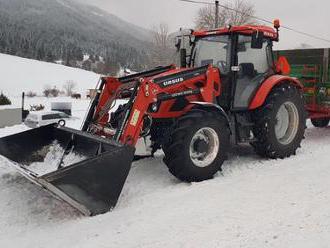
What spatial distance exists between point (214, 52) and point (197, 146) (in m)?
1.97

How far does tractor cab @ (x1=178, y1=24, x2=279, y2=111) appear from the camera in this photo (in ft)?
22.6

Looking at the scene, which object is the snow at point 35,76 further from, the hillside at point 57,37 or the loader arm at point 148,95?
the loader arm at point 148,95

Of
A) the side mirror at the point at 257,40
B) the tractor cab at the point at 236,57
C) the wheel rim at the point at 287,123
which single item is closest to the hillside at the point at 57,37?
the tractor cab at the point at 236,57

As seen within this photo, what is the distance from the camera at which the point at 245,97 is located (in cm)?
713

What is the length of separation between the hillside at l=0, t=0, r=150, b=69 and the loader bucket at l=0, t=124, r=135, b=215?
6147 cm

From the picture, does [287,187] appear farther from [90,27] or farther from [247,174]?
[90,27]

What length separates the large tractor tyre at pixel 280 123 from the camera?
22.8ft

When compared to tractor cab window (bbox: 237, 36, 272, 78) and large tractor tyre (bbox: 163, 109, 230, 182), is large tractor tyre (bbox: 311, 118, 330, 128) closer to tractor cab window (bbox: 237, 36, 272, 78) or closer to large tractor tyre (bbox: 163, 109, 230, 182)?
tractor cab window (bbox: 237, 36, 272, 78)

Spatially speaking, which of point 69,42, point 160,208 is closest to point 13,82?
point 160,208

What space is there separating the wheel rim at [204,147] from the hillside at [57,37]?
6167 cm

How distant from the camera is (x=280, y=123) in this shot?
7633 mm

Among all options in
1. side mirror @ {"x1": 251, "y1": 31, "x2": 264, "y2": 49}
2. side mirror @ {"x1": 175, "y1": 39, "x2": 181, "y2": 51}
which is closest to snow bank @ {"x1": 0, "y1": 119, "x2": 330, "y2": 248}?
side mirror @ {"x1": 251, "y1": 31, "x2": 264, "y2": 49}

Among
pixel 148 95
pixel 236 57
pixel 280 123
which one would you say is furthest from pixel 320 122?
pixel 148 95

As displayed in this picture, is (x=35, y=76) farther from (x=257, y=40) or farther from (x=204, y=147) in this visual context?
(x=204, y=147)
